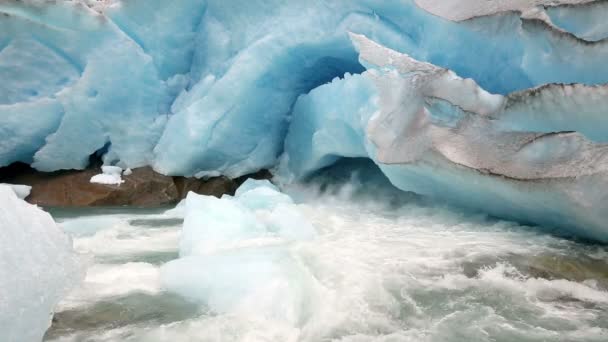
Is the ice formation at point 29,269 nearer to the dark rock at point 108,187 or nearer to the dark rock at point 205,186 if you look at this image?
the dark rock at point 108,187

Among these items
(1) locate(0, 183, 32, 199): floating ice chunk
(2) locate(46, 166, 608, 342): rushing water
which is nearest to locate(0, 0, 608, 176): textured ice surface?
(1) locate(0, 183, 32, 199): floating ice chunk

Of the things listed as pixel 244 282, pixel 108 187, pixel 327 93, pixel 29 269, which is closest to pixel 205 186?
pixel 108 187

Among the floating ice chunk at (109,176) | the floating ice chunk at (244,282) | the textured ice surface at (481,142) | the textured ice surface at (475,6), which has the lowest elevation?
the floating ice chunk at (109,176)

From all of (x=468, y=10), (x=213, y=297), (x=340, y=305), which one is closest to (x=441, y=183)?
(x=468, y=10)

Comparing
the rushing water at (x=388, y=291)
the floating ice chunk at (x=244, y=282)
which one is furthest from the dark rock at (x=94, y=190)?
the floating ice chunk at (x=244, y=282)

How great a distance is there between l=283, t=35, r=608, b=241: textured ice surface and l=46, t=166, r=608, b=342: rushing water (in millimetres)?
319

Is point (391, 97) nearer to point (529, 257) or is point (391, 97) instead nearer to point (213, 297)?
point (529, 257)

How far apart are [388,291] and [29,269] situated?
1645 mm

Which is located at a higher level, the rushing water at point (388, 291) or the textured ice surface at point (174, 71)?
the textured ice surface at point (174, 71)

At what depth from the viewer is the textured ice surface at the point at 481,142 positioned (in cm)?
345

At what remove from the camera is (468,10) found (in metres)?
5.12

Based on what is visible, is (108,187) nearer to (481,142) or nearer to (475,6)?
(481,142)

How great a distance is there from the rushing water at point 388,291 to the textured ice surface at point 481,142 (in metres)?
0.32

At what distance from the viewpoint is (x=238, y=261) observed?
8.66ft
